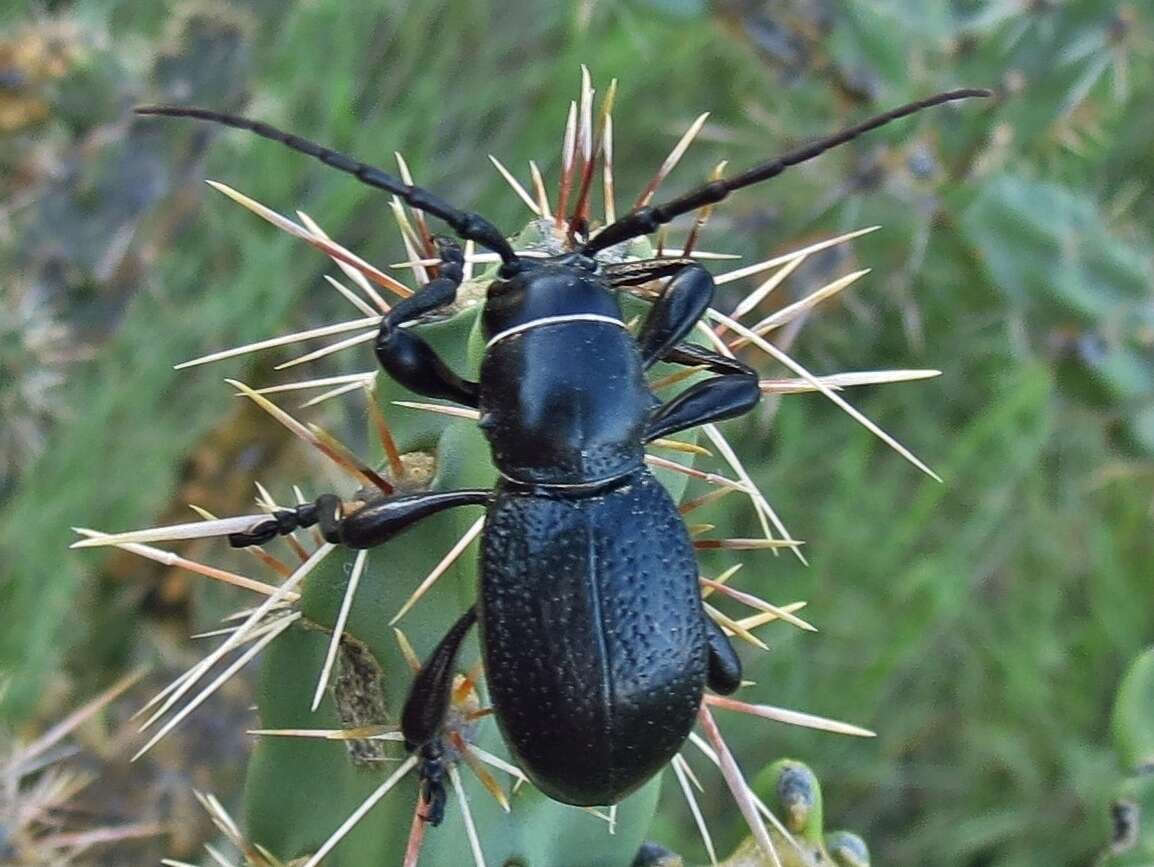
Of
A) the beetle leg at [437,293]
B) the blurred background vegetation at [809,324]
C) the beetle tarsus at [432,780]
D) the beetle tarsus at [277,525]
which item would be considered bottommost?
the blurred background vegetation at [809,324]

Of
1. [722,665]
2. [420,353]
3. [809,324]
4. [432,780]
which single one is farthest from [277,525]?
[809,324]

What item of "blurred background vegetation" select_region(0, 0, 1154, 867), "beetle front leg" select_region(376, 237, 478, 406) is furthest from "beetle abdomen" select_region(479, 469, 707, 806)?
"blurred background vegetation" select_region(0, 0, 1154, 867)

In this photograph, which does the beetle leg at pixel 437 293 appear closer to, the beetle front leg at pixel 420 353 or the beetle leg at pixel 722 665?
the beetle front leg at pixel 420 353

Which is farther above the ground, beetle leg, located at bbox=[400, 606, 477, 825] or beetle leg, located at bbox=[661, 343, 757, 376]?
beetle leg, located at bbox=[661, 343, 757, 376]

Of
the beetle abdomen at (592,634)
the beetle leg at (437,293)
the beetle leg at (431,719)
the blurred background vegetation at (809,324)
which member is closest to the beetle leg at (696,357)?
the beetle abdomen at (592,634)

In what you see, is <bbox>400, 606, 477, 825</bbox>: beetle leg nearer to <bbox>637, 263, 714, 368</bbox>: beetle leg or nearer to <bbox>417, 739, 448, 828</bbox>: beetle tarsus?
A: <bbox>417, 739, 448, 828</bbox>: beetle tarsus

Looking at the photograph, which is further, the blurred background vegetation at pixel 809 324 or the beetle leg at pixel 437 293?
the blurred background vegetation at pixel 809 324
